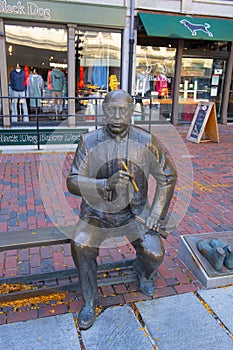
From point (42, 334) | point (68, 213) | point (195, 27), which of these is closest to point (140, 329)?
point (42, 334)

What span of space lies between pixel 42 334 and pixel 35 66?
29.6 feet

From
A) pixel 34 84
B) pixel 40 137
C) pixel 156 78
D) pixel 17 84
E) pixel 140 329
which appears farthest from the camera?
pixel 156 78

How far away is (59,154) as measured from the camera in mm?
7527

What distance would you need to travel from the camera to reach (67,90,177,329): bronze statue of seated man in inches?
88.7

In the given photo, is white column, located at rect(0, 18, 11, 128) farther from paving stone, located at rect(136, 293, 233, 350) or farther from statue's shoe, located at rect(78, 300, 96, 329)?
paving stone, located at rect(136, 293, 233, 350)

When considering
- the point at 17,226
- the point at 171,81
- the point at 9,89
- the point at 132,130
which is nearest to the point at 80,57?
the point at 9,89

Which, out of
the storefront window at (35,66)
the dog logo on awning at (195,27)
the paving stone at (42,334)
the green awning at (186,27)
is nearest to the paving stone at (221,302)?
the paving stone at (42,334)

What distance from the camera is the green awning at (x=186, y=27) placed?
9734mm

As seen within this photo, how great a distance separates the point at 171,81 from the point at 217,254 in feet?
32.0

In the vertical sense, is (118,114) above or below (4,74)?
below

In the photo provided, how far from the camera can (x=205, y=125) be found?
8.73 metres

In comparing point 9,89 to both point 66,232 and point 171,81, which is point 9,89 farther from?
point 66,232

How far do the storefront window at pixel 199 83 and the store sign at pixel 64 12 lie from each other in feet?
10.7

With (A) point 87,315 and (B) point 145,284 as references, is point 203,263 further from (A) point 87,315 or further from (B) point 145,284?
(A) point 87,315
